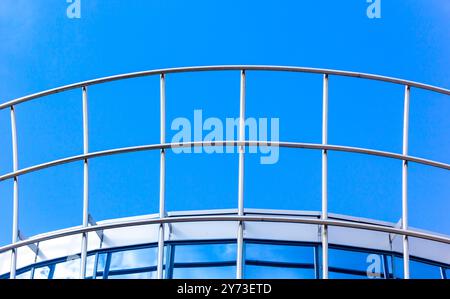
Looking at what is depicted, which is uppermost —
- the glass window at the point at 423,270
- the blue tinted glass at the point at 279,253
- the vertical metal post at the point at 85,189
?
the blue tinted glass at the point at 279,253

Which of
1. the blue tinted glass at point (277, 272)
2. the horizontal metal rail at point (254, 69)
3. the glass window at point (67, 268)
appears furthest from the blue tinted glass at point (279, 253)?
the horizontal metal rail at point (254, 69)

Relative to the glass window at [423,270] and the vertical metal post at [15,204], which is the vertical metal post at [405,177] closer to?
the vertical metal post at [15,204]

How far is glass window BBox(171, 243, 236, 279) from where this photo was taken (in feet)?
65.3

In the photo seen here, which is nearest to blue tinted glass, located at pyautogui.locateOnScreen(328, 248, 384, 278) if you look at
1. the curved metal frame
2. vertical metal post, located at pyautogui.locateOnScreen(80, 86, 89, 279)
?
the curved metal frame

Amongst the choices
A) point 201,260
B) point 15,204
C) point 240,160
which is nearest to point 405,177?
point 240,160

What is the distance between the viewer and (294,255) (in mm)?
20578

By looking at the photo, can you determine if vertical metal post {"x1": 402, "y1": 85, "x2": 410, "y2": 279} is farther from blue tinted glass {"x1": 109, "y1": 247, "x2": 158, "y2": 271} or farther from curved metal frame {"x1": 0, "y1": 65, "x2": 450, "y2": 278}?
blue tinted glass {"x1": 109, "y1": 247, "x2": 158, "y2": 271}

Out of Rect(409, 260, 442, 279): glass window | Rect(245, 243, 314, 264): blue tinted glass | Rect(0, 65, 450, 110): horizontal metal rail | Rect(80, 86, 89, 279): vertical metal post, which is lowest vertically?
Rect(80, 86, 89, 279): vertical metal post

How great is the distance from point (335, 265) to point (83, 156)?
8.44m

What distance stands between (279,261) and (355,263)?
1.85 m

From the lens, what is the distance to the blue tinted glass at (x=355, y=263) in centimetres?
2031

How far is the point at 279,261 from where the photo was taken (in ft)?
66.9
